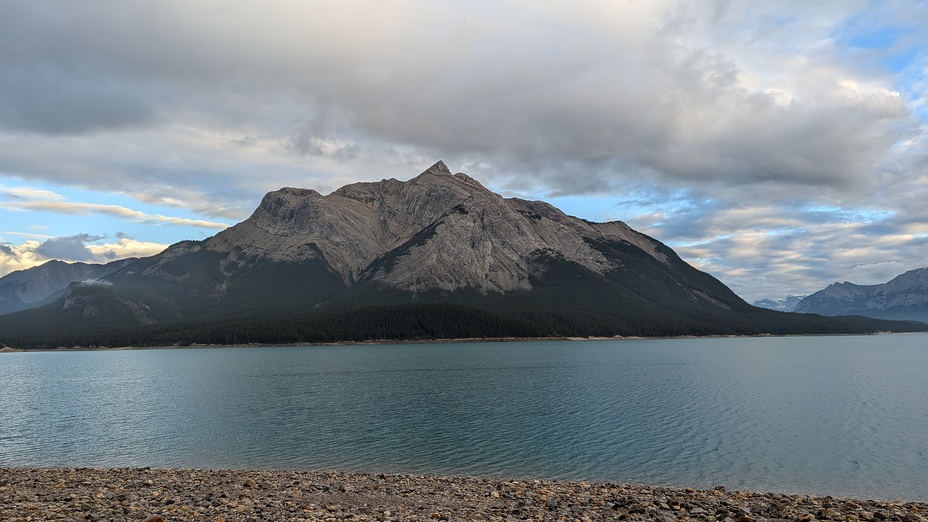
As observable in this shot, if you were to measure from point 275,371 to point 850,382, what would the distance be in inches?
5181

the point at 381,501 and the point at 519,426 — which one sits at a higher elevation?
the point at 381,501

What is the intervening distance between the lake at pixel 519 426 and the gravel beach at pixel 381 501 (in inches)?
331

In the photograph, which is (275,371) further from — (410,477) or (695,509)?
(695,509)

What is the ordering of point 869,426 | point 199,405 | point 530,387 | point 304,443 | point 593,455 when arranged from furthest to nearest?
1. point 530,387
2. point 199,405
3. point 869,426
4. point 304,443
5. point 593,455

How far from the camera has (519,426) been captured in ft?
212

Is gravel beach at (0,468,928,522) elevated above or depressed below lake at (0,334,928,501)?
above

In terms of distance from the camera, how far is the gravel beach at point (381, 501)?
2711 centimetres

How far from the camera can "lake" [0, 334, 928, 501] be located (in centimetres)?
4681

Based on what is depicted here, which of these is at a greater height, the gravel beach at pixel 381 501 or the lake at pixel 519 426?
the gravel beach at pixel 381 501

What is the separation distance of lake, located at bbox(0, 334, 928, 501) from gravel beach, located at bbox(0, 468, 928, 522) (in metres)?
8.41

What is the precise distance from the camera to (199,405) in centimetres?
8894

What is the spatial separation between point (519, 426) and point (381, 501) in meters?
34.9

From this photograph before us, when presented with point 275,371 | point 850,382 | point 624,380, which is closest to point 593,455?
point 624,380

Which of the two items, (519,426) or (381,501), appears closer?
(381,501)
